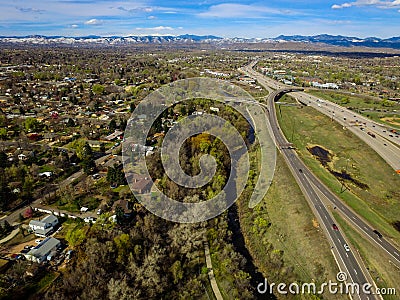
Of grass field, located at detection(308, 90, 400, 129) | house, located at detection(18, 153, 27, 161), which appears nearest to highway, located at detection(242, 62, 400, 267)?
grass field, located at detection(308, 90, 400, 129)

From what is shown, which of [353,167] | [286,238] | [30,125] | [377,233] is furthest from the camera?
[30,125]

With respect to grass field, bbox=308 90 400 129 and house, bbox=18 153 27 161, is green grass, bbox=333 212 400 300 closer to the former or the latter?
→ grass field, bbox=308 90 400 129

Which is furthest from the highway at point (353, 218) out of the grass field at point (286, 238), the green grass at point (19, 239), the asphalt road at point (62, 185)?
the green grass at point (19, 239)

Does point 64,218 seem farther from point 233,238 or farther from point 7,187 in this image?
point 233,238

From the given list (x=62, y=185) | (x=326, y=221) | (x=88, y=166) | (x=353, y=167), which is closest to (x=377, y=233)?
(x=326, y=221)

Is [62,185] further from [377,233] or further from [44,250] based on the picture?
[377,233]

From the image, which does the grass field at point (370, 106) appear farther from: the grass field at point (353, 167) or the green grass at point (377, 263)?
→ the green grass at point (377, 263)
